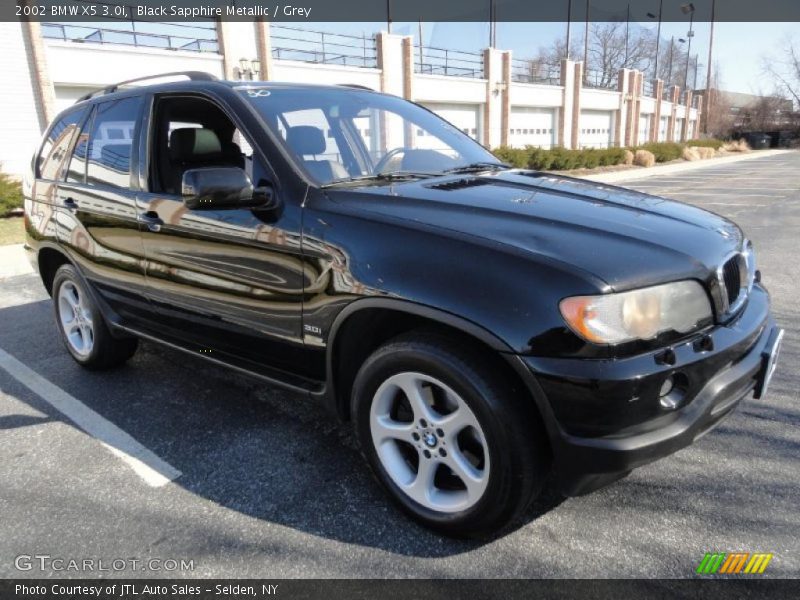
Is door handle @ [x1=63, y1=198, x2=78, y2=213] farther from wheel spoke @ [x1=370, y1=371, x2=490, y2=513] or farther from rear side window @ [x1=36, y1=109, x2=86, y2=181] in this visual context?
wheel spoke @ [x1=370, y1=371, x2=490, y2=513]

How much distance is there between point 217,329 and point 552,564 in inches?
75.8

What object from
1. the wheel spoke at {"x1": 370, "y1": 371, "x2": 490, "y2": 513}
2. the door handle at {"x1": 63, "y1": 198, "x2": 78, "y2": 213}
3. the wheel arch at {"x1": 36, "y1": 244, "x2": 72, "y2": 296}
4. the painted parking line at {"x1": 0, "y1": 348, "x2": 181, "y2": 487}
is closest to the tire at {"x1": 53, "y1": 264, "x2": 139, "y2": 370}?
the wheel arch at {"x1": 36, "y1": 244, "x2": 72, "y2": 296}

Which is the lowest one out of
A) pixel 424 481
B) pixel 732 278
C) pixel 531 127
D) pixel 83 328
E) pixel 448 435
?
pixel 424 481

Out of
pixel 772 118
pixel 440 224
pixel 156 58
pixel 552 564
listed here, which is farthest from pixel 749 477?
pixel 772 118

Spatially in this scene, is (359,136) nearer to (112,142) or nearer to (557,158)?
(112,142)

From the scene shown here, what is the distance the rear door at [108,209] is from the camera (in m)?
3.58

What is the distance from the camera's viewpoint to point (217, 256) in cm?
298

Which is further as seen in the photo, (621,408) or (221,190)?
(221,190)

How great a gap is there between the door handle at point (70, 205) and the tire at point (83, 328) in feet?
1.39

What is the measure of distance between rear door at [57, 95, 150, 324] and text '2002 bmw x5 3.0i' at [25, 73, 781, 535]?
2 centimetres

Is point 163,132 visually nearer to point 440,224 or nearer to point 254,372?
point 254,372

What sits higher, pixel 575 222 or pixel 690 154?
pixel 575 222

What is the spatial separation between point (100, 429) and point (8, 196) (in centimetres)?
1128

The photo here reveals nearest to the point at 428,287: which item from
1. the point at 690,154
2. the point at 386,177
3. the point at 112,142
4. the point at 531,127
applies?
the point at 386,177
